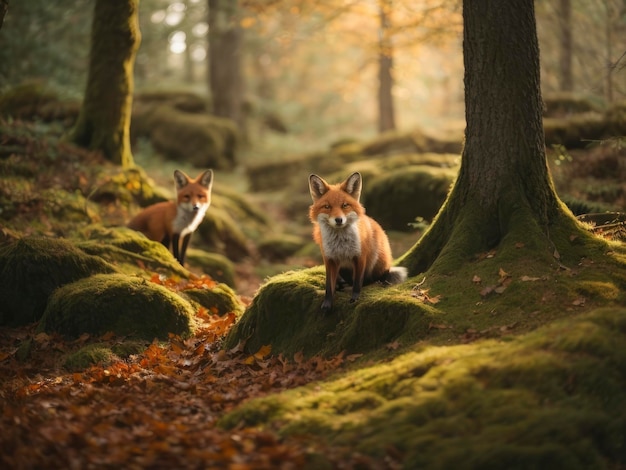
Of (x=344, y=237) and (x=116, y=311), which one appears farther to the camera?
(x=116, y=311)

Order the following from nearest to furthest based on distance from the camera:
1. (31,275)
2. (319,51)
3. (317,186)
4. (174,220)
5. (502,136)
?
(502,136) < (317,186) < (31,275) < (174,220) < (319,51)

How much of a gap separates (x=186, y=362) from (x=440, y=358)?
3.38 m

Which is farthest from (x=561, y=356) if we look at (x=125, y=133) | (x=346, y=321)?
(x=125, y=133)

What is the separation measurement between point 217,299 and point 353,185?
3.47 m

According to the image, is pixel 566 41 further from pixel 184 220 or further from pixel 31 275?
pixel 31 275

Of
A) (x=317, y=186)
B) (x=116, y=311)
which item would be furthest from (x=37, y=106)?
(x=317, y=186)

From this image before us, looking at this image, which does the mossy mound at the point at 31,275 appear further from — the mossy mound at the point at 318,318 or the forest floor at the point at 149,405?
the mossy mound at the point at 318,318

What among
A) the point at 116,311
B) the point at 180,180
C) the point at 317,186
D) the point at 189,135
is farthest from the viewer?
the point at 189,135

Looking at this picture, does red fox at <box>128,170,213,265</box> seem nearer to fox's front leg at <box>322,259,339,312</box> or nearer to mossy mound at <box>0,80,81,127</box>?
fox's front leg at <box>322,259,339,312</box>

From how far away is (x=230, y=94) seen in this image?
2831 centimetres

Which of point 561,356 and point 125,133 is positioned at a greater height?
point 125,133

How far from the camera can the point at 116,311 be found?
840cm

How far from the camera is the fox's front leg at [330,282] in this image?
6969 mm

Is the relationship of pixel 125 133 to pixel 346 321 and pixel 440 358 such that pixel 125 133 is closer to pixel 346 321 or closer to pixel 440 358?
pixel 346 321
